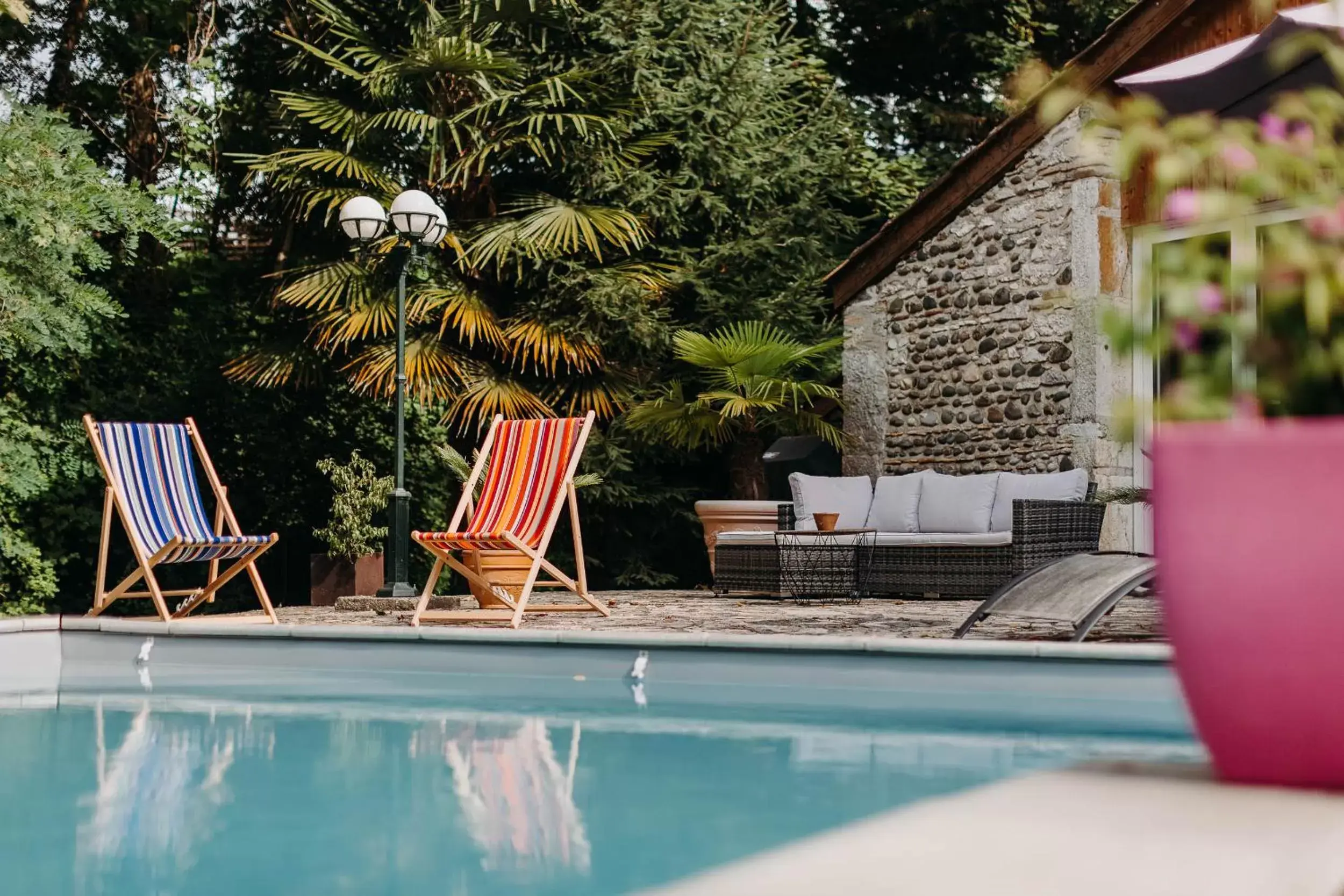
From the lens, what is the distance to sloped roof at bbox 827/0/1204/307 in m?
8.53

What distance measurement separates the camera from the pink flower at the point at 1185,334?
132 cm

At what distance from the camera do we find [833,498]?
9039mm

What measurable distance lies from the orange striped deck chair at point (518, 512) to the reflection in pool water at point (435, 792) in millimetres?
1425

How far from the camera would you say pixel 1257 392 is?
141 cm

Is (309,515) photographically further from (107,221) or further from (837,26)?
(837,26)

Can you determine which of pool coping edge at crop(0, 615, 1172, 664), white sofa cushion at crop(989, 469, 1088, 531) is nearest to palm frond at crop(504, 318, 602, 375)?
white sofa cushion at crop(989, 469, 1088, 531)

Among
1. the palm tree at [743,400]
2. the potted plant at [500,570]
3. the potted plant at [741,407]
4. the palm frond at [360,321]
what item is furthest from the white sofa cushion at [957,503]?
the palm frond at [360,321]

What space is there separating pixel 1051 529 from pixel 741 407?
258cm

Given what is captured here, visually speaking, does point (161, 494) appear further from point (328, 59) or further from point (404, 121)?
point (328, 59)

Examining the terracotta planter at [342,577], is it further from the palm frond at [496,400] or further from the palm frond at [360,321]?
the palm frond at [360,321]

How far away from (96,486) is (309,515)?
65.1 inches

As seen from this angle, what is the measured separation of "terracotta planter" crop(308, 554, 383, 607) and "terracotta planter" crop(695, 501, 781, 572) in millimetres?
2172

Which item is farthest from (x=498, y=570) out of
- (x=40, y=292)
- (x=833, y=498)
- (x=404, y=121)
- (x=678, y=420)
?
(x=404, y=121)

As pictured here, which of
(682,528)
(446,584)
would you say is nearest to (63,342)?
(446,584)
